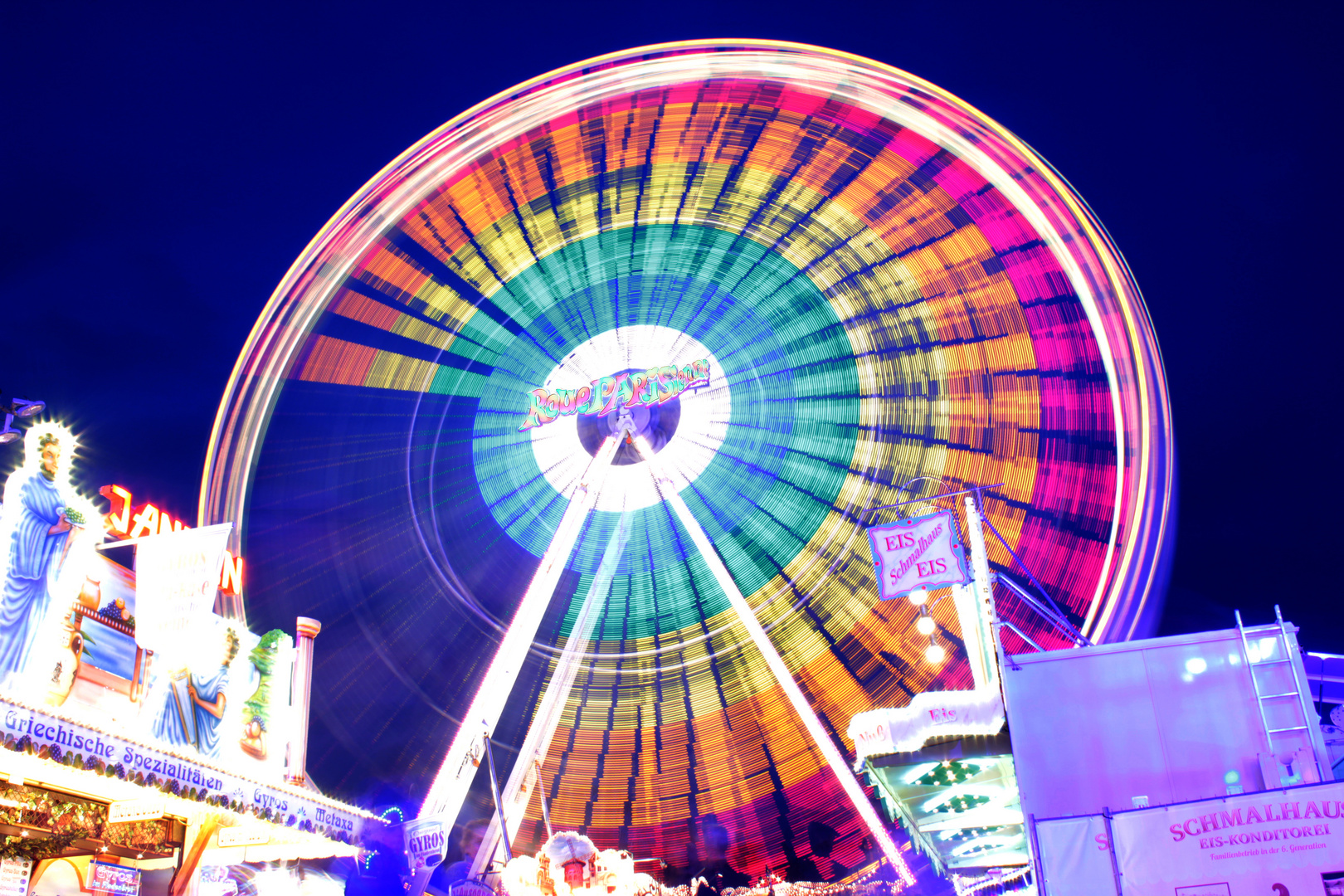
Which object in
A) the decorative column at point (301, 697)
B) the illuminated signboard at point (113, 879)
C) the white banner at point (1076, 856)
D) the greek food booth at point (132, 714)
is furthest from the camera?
the decorative column at point (301, 697)

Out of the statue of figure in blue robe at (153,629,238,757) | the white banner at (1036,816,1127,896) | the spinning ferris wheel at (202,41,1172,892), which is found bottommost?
the white banner at (1036,816,1127,896)

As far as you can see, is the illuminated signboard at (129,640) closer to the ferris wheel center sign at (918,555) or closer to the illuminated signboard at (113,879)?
the illuminated signboard at (113,879)

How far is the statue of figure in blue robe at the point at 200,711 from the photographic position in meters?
13.6

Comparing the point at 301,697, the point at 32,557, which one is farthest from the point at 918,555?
the point at 301,697

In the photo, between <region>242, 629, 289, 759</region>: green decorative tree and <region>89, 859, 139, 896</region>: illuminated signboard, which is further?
<region>242, 629, 289, 759</region>: green decorative tree

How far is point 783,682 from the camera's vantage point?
2023cm

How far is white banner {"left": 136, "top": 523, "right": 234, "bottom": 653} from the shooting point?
1338cm

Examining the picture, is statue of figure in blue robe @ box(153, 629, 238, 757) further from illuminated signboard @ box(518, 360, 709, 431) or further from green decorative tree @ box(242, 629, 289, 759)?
illuminated signboard @ box(518, 360, 709, 431)

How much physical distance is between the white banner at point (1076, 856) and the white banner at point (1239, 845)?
16cm

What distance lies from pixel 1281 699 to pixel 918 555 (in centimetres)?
434

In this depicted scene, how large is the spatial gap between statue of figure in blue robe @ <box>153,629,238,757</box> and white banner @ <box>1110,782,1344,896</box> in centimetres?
1233

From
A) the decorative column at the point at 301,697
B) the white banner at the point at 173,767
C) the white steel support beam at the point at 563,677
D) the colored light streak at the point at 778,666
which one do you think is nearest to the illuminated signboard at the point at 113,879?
the white banner at the point at 173,767

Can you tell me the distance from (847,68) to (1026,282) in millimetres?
5285

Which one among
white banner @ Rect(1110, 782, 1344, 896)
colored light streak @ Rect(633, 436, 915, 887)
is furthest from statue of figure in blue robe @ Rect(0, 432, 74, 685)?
colored light streak @ Rect(633, 436, 915, 887)
